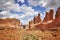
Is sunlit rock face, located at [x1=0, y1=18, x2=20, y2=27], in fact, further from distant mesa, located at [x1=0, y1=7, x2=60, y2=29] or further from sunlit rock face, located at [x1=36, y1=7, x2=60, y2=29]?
sunlit rock face, located at [x1=36, y1=7, x2=60, y2=29]

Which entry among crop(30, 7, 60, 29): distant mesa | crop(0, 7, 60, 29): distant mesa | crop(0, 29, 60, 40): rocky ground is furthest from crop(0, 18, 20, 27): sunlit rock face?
crop(30, 7, 60, 29): distant mesa

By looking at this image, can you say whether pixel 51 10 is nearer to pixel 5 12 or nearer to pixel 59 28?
pixel 59 28

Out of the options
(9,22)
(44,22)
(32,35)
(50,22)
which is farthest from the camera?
(44,22)

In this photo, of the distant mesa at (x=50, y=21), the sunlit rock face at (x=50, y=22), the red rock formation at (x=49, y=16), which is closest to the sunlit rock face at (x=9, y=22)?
the distant mesa at (x=50, y=21)

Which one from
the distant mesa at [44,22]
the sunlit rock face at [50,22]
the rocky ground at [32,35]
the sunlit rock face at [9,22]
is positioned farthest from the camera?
the sunlit rock face at [9,22]

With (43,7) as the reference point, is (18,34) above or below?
below

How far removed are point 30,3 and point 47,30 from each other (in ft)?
5.91

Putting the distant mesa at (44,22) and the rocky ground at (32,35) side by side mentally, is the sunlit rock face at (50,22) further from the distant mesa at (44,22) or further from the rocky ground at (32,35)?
the rocky ground at (32,35)

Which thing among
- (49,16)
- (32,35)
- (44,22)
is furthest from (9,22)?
(49,16)

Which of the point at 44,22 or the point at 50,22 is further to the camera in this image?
the point at 44,22

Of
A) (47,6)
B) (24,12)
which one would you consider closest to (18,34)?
(24,12)

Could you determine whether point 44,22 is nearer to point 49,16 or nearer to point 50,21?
point 49,16

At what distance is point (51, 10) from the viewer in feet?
45.3

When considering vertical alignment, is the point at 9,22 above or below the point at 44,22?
above
